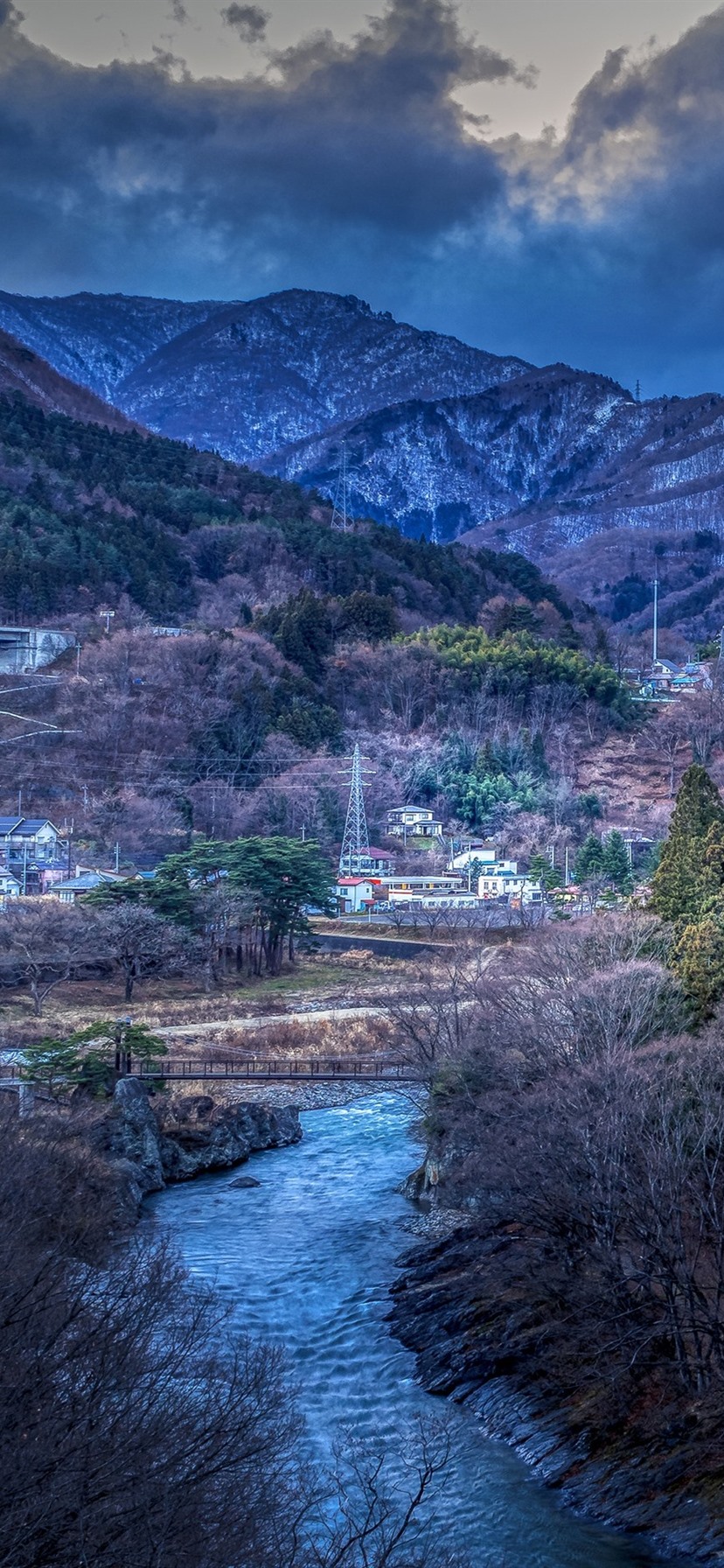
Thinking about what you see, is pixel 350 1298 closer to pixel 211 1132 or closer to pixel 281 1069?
pixel 211 1132

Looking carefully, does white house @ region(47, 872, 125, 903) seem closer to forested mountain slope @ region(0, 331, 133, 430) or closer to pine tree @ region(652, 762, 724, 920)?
pine tree @ region(652, 762, 724, 920)

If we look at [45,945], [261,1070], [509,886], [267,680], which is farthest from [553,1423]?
[267,680]

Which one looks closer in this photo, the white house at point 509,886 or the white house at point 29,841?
the white house at point 29,841

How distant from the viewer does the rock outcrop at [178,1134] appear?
19.1 m

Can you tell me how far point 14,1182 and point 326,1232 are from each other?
20.1 feet

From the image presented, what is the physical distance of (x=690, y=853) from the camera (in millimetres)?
21750

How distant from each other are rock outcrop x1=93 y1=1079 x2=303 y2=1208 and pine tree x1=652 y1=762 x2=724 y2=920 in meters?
7.70

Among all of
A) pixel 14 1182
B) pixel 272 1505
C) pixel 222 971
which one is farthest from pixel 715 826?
pixel 222 971

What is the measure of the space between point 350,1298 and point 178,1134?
6644 mm

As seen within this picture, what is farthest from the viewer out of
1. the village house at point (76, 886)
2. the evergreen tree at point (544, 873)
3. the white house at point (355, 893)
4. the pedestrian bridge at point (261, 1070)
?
the white house at point (355, 893)

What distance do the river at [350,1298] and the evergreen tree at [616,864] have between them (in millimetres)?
18473

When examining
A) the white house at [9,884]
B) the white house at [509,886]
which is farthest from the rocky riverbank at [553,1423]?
the white house at [509,886]

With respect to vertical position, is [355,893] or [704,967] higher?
[704,967]

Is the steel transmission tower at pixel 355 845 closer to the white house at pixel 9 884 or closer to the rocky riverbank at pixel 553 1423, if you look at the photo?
the white house at pixel 9 884
